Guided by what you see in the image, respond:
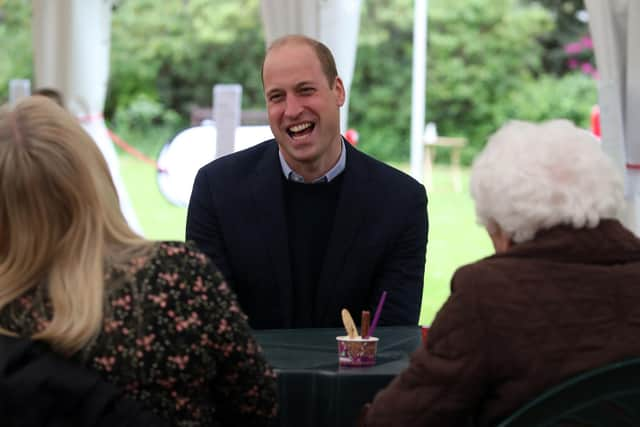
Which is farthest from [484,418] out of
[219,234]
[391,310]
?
[219,234]

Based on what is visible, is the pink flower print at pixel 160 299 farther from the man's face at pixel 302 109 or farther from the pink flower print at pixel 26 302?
the man's face at pixel 302 109

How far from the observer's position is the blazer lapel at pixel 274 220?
3182 mm

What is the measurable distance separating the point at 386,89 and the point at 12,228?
1716 cm

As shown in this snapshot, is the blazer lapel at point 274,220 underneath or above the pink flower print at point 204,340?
above

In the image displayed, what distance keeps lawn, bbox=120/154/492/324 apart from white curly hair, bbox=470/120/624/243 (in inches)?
260

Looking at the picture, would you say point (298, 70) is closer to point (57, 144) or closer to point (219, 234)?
point (219, 234)

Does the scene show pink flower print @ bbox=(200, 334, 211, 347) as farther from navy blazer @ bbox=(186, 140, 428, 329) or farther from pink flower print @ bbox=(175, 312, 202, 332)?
navy blazer @ bbox=(186, 140, 428, 329)

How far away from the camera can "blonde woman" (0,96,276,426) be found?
180 centimetres

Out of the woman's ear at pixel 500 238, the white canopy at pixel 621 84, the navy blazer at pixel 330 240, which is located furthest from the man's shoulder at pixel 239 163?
the white canopy at pixel 621 84

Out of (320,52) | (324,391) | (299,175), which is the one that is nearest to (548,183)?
(324,391)

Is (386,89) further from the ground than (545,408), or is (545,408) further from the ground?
(386,89)

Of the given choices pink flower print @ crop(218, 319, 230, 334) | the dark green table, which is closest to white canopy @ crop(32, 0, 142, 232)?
the dark green table

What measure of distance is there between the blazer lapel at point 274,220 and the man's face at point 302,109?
66mm

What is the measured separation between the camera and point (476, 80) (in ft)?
61.6
